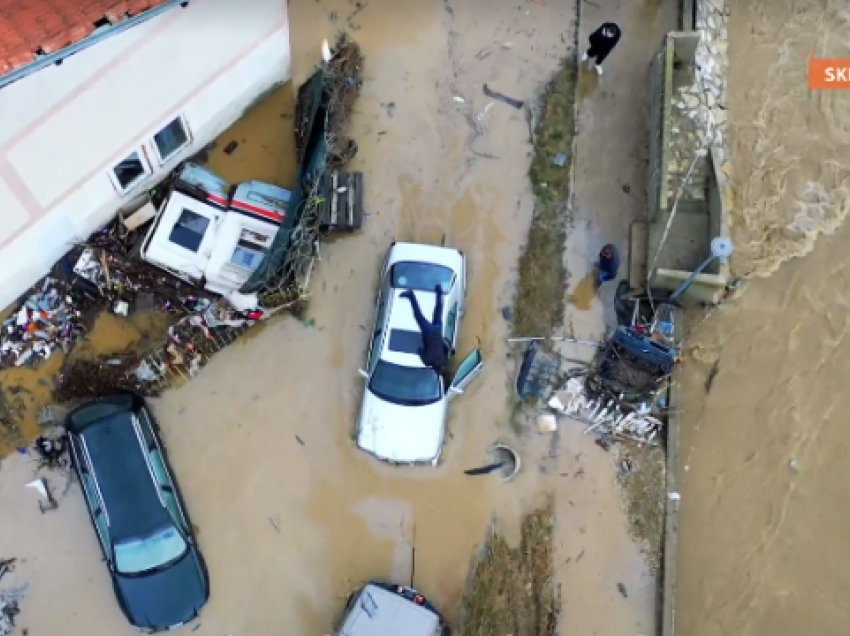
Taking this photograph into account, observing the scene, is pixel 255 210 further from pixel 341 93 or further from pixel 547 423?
pixel 547 423

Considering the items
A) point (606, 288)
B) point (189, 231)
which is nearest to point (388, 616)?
point (606, 288)

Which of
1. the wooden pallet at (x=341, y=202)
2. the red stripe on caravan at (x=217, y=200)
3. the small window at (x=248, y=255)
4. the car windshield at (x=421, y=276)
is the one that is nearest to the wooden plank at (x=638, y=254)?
the car windshield at (x=421, y=276)

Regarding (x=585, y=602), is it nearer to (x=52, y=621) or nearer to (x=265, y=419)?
(x=265, y=419)

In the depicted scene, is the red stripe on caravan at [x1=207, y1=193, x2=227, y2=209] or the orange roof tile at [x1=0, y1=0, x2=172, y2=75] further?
the red stripe on caravan at [x1=207, y1=193, x2=227, y2=209]

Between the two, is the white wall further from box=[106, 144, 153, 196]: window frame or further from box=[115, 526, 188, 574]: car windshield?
box=[115, 526, 188, 574]: car windshield

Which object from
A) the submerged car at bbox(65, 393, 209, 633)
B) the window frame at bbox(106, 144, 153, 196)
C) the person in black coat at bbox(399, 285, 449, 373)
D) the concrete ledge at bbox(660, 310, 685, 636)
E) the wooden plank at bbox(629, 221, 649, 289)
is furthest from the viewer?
the wooden plank at bbox(629, 221, 649, 289)

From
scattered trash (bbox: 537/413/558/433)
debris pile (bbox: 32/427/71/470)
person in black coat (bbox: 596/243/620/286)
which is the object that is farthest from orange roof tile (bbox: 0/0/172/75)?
scattered trash (bbox: 537/413/558/433)

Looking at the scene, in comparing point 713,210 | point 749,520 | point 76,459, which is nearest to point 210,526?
point 76,459
